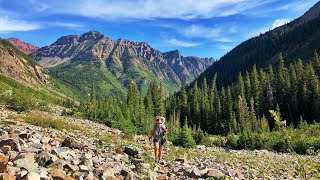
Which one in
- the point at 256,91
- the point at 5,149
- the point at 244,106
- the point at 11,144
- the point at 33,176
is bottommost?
the point at 33,176

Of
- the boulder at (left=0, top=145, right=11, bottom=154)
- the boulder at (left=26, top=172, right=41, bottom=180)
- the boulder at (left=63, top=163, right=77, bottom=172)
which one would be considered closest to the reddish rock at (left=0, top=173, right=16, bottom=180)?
the boulder at (left=26, top=172, right=41, bottom=180)

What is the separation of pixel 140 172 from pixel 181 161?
6341 mm

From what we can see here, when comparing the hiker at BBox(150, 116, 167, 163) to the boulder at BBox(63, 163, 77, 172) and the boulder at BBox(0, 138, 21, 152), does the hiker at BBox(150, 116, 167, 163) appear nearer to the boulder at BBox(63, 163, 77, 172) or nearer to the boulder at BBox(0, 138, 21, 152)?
the boulder at BBox(63, 163, 77, 172)

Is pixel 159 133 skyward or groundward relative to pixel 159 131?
groundward

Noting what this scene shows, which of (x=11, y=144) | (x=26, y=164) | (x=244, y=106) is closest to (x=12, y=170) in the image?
(x=26, y=164)

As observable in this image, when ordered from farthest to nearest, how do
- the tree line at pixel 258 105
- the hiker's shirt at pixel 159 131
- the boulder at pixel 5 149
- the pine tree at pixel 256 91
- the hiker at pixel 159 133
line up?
the pine tree at pixel 256 91, the tree line at pixel 258 105, the hiker's shirt at pixel 159 131, the hiker at pixel 159 133, the boulder at pixel 5 149

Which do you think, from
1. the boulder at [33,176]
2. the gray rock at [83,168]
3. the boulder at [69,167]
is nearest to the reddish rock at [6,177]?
the boulder at [33,176]

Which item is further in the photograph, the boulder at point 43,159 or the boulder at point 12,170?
the boulder at point 43,159

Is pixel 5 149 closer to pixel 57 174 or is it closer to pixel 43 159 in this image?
pixel 43 159

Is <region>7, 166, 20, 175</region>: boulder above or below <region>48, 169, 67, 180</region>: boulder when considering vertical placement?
above

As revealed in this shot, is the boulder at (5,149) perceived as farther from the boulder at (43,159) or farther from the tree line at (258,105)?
the tree line at (258,105)

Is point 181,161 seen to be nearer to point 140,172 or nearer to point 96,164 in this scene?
point 140,172

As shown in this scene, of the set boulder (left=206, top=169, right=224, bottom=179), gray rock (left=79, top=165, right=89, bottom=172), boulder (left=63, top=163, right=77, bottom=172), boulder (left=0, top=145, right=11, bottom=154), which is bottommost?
boulder (left=206, top=169, right=224, bottom=179)

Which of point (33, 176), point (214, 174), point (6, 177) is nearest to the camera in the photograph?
point (6, 177)
